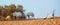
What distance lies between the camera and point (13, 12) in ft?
3.58

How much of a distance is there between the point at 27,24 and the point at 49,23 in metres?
0.09

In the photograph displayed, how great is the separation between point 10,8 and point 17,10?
0.11 meters

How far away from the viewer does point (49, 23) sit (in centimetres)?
44

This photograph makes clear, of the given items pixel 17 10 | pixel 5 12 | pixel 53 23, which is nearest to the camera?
pixel 53 23

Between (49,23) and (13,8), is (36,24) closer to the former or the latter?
(49,23)

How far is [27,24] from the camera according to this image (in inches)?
18.2

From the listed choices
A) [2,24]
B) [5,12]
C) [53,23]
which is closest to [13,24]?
[2,24]

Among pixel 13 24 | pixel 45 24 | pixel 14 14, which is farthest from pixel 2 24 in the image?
pixel 14 14

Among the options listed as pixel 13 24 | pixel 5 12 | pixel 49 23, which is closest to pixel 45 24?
pixel 49 23

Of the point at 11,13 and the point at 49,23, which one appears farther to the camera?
the point at 11,13

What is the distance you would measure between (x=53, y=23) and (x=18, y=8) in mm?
720

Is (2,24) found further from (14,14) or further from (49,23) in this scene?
(14,14)

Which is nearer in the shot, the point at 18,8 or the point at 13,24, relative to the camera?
the point at 13,24

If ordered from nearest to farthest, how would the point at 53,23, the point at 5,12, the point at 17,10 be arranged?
1. the point at 53,23
2. the point at 5,12
3. the point at 17,10
